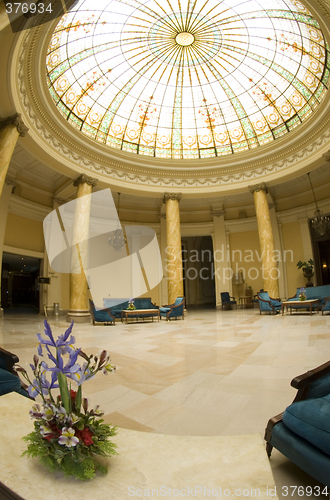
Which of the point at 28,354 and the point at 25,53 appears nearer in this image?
the point at 28,354

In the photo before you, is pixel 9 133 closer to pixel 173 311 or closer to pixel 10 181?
pixel 10 181

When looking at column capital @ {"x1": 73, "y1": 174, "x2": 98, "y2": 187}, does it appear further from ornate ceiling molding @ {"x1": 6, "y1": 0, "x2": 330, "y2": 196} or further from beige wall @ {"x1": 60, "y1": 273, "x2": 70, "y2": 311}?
beige wall @ {"x1": 60, "y1": 273, "x2": 70, "y2": 311}

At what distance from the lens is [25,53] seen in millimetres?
8375

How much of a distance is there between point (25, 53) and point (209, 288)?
21484 mm

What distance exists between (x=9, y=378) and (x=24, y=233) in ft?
46.0

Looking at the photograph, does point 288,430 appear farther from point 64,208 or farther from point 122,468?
point 64,208

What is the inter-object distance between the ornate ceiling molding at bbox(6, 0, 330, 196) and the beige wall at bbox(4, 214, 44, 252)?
13.3 feet

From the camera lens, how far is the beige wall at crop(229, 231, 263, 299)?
720 inches

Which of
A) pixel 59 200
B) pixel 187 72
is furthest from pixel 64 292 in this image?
pixel 187 72

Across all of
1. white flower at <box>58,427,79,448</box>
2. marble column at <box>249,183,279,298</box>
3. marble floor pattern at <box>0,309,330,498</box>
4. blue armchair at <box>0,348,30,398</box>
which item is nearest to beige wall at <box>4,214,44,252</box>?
marble floor pattern at <box>0,309,330,498</box>

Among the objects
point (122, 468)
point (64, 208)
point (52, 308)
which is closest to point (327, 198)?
point (64, 208)

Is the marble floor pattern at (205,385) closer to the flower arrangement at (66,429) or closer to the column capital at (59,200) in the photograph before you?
the flower arrangement at (66,429)

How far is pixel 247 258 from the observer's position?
61.2 feet

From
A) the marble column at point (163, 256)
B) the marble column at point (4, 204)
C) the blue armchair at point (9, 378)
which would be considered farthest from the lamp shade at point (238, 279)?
the blue armchair at point (9, 378)
